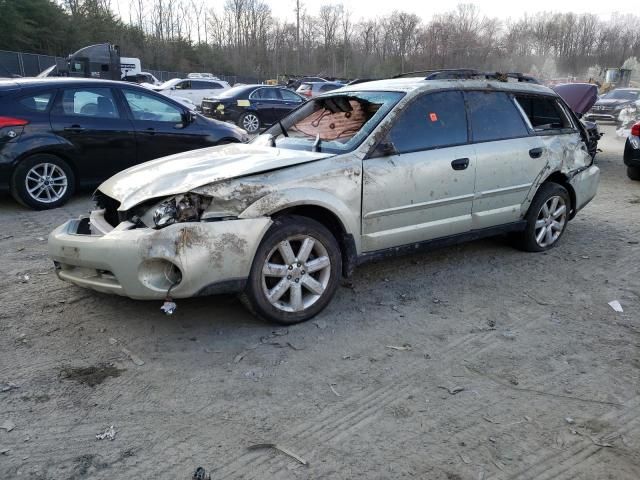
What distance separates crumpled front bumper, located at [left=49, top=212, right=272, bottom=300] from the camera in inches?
129

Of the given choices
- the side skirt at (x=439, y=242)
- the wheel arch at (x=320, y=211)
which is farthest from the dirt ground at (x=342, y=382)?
the wheel arch at (x=320, y=211)

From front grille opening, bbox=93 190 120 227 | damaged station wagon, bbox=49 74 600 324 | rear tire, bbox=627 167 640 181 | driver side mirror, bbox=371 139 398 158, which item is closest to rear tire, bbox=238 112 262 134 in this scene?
rear tire, bbox=627 167 640 181

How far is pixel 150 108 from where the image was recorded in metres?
7.55

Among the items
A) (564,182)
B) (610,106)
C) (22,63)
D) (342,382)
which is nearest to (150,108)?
(564,182)

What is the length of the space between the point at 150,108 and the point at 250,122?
9.58 metres

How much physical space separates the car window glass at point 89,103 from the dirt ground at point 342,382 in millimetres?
2842

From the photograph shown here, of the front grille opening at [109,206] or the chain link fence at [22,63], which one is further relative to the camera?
the chain link fence at [22,63]

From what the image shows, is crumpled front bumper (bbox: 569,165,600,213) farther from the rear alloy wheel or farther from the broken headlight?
the rear alloy wheel

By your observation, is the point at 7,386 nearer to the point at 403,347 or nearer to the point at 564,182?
the point at 403,347

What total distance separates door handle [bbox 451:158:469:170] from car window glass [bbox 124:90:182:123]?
4.69 m

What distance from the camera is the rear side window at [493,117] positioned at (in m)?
4.75

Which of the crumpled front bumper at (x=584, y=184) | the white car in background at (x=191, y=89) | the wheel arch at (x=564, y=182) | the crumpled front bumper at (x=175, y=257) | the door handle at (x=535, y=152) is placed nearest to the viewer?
the crumpled front bumper at (x=175, y=257)

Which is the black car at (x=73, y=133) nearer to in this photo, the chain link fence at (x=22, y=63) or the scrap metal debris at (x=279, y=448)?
the scrap metal debris at (x=279, y=448)

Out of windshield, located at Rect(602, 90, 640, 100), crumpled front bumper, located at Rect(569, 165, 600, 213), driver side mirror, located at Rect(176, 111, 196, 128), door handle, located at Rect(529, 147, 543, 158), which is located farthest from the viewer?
windshield, located at Rect(602, 90, 640, 100)
